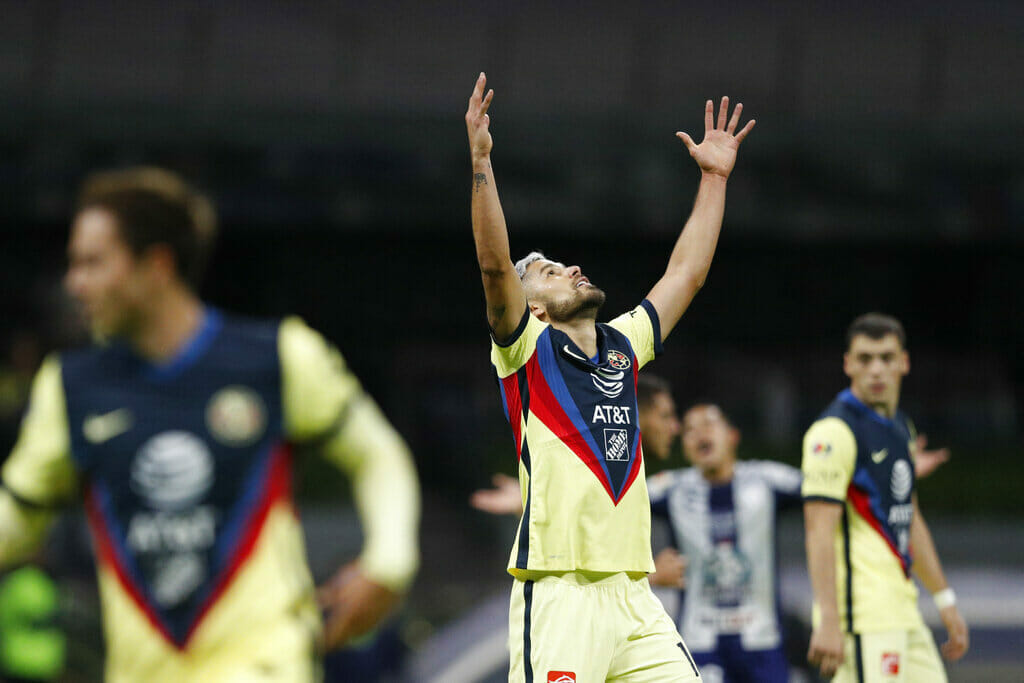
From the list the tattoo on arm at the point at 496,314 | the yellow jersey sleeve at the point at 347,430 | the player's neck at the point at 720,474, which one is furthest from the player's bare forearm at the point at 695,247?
the yellow jersey sleeve at the point at 347,430

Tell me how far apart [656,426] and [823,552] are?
1.03m

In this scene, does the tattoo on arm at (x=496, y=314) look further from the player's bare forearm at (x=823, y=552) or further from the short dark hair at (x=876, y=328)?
the short dark hair at (x=876, y=328)

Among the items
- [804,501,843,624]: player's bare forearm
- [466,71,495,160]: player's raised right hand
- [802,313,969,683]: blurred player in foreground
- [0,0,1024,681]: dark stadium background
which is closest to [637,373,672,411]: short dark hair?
[802,313,969,683]: blurred player in foreground

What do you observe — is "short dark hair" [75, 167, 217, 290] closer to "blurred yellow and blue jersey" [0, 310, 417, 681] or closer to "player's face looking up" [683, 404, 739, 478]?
"blurred yellow and blue jersey" [0, 310, 417, 681]

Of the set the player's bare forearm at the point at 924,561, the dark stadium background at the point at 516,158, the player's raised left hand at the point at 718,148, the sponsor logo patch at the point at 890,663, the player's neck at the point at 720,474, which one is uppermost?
the dark stadium background at the point at 516,158

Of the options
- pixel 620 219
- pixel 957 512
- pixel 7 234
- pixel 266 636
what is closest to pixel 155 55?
pixel 7 234

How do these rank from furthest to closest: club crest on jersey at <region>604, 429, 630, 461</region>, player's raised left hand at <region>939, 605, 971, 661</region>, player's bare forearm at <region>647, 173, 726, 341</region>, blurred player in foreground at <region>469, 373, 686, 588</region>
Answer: player's raised left hand at <region>939, 605, 971, 661</region> → blurred player in foreground at <region>469, 373, 686, 588</region> → player's bare forearm at <region>647, 173, 726, 341</region> → club crest on jersey at <region>604, 429, 630, 461</region>

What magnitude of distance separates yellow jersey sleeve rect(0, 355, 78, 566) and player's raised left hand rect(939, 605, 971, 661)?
14.6 feet

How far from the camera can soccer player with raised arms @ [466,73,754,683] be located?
4547 millimetres

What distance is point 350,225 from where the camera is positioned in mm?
24703

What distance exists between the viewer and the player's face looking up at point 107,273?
299cm

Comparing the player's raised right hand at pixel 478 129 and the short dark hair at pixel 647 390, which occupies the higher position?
the player's raised right hand at pixel 478 129

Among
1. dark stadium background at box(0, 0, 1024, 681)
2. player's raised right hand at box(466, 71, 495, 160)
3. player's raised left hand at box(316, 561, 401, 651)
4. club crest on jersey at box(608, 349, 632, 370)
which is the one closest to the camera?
player's raised left hand at box(316, 561, 401, 651)

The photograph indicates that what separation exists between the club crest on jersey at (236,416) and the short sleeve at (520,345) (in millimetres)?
1877
